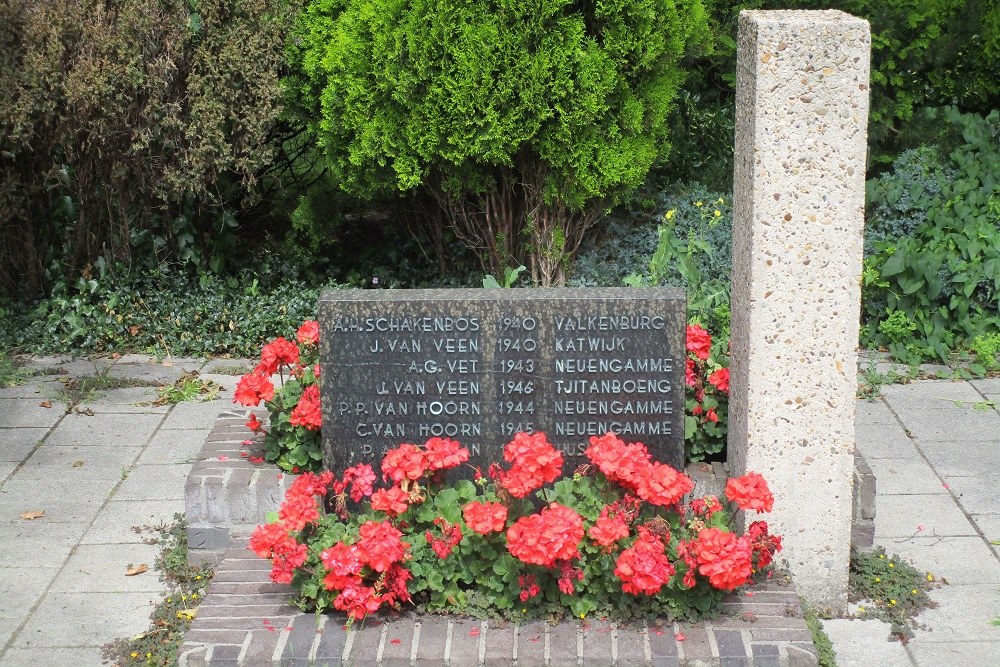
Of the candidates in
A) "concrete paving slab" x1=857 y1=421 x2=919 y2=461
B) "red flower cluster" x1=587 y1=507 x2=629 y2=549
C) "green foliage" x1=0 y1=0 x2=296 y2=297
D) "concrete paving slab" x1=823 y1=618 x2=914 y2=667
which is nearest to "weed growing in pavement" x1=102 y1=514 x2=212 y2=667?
"red flower cluster" x1=587 y1=507 x2=629 y2=549

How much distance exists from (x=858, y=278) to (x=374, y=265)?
14.2 ft

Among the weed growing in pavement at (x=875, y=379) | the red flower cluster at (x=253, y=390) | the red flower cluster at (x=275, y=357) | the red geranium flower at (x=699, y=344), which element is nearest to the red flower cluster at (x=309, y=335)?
the red flower cluster at (x=275, y=357)

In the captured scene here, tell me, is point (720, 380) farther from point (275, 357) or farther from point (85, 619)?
point (85, 619)

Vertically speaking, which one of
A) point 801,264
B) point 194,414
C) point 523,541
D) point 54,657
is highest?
point 801,264

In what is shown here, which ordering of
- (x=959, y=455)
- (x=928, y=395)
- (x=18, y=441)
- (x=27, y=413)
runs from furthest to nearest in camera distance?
1. (x=928, y=395)
2. (x=27, y=413)
3. (x=18, y=441)
4. (x=959, y=455)

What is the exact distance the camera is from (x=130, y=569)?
4.76 meters

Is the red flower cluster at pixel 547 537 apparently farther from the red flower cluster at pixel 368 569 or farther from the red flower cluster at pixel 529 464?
the red flower cluster at pixel 368 569

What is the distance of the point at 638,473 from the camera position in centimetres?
400

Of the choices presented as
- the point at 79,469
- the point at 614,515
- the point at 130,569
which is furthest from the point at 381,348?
the point at 79,469

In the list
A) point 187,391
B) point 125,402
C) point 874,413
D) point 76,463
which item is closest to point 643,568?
point 874,413

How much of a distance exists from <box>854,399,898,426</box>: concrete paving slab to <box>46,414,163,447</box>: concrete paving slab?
348 cm

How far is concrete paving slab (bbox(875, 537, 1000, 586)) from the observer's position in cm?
463

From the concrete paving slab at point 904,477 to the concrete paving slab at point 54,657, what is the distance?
3169 mm

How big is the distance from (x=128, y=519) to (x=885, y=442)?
3426mm
